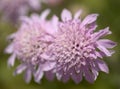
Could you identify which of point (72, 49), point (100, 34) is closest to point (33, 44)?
point (72, 49)

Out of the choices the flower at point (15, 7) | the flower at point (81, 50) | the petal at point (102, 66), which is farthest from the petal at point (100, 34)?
the flower at point (15, 7)

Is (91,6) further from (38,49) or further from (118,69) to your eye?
(38,49)

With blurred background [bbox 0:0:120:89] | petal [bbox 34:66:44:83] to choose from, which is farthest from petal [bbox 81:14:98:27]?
blurred background [bbox 0:0:120:89]

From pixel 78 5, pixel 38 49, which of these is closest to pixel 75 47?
pixel 38 49

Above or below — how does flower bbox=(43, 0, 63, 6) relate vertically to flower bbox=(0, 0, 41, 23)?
above

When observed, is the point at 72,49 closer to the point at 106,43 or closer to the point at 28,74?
the point at 106,43

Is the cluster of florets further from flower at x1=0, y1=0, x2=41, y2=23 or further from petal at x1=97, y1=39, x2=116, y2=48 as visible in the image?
flower at x1=0, y1=0, x2=41, y2=23
